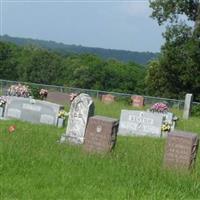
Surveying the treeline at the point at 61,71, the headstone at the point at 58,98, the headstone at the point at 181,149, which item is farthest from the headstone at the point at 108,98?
the treeline at the point at 61,71

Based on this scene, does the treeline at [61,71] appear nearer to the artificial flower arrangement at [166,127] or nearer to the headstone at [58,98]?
the headstone at [58,98]

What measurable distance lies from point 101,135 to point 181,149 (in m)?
2.08

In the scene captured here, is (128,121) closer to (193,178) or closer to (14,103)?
(14,103)

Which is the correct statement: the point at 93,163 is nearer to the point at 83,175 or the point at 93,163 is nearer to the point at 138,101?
the point at 83,175

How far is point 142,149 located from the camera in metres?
13.3

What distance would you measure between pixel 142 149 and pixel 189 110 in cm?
1807

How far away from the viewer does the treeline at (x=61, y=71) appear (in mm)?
101438

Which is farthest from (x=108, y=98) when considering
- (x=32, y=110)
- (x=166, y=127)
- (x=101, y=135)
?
(x=101, y=135)

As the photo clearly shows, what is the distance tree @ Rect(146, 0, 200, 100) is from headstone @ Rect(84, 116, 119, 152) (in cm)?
3543

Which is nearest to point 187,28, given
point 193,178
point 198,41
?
point 198,41

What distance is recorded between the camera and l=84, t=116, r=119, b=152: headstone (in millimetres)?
11727

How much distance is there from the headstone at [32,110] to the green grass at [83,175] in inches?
233

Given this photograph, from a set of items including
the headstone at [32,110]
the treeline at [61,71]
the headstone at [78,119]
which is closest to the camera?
the headstone at [78,119]

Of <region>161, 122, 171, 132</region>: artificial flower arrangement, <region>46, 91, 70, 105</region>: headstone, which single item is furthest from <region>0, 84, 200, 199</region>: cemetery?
<region>46, 91, 70, 105</region>: headstone
